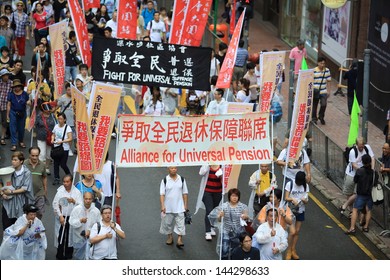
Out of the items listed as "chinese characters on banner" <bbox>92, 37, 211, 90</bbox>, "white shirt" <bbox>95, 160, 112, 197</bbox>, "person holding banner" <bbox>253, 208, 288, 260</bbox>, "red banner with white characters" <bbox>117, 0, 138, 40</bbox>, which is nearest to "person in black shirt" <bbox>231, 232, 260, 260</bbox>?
"person holding banner" <bbox>253, 208, 288, 260</bbox>

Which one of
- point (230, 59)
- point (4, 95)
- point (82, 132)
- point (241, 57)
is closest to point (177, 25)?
point (230, 59)

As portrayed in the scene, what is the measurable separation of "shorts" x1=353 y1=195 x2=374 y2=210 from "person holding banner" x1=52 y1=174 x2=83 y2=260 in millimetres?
4999

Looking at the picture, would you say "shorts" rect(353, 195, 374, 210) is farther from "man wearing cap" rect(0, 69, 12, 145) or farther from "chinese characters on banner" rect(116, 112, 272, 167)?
"man wearing cap" rect(0, 69, 12, 145)

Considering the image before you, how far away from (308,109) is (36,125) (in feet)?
20.4

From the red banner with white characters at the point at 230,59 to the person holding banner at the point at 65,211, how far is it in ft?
15.3

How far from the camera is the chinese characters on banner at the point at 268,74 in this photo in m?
20.8

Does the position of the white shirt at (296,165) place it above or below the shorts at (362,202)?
above

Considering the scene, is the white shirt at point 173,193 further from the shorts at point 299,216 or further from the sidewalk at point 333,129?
the sidewalk at point 333,129

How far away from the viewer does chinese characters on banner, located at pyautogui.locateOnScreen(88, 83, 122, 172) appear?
17.4 meters

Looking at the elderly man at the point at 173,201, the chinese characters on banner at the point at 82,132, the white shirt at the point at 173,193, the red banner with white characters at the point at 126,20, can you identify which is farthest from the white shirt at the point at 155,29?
the chinese characters on banner at the point at 82,132

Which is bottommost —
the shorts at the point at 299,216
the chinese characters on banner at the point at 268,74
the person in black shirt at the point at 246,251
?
the shorts at the point at 299,216

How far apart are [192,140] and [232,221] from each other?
1.41 meters

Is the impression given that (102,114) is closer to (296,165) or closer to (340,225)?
(296,165)

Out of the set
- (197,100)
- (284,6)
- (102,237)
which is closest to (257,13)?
(284,6)
